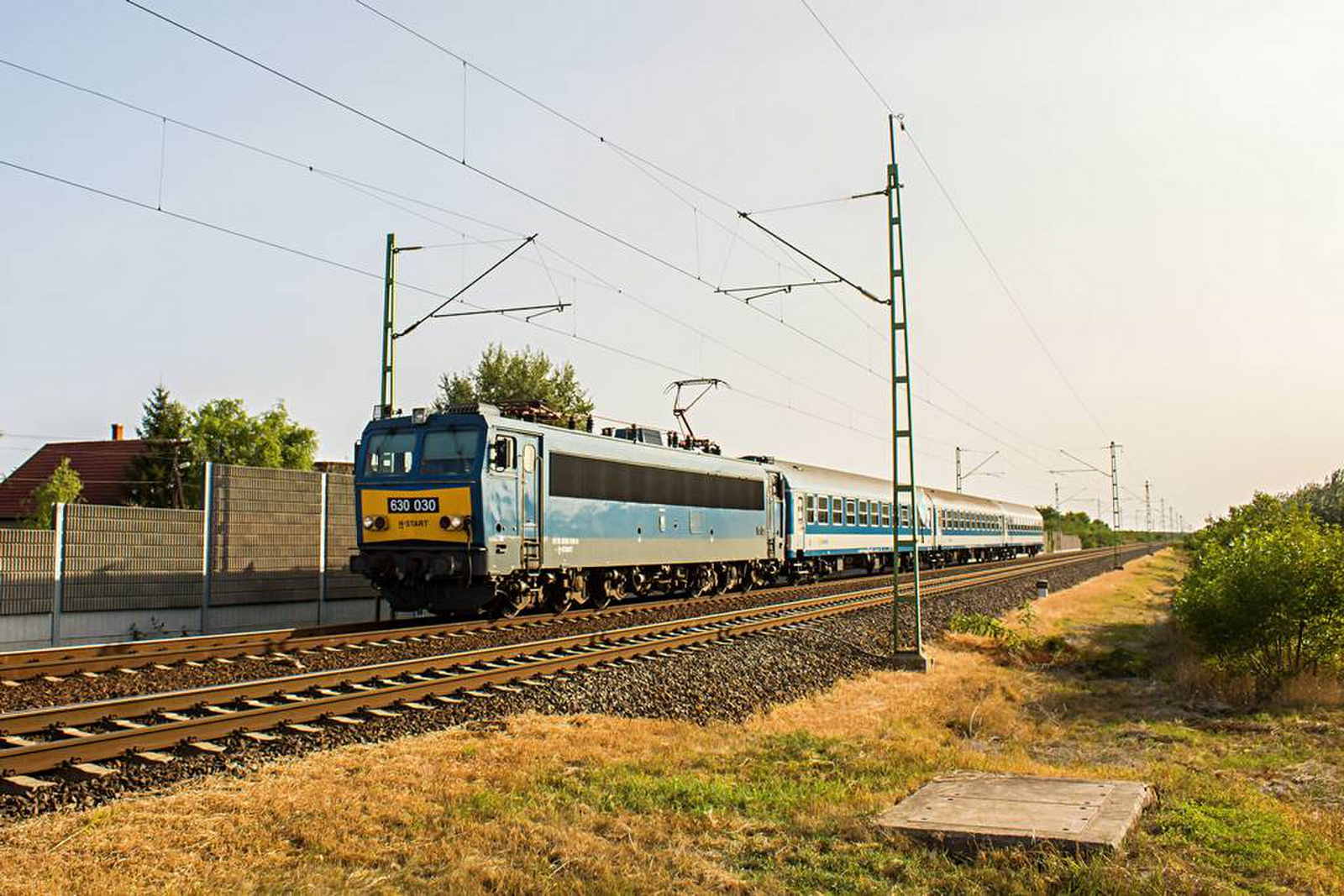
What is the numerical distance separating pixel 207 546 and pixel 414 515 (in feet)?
12.7

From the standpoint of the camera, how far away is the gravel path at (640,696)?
298 inches

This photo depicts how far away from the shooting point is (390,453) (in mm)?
Answer: 18734

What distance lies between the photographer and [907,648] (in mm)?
17562

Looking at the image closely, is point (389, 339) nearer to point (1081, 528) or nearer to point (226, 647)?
point (226, 647)

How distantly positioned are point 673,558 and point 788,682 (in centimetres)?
1011

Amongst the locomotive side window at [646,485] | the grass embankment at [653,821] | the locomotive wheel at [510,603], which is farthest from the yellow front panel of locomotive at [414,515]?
the grass embankment at [653,821]

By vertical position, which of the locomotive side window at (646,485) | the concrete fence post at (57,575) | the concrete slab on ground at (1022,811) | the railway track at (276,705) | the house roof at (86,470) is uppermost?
the house roof at (86,470)

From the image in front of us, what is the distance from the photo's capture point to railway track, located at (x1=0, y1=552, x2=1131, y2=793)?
26.1 ft

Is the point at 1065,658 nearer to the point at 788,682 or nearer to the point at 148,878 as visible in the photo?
the point at 788,682

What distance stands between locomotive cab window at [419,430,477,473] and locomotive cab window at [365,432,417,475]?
1.11 ft

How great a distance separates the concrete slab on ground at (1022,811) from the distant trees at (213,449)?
52.2 m

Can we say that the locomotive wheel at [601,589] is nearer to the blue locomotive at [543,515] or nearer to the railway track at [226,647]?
the blue locomotive at [543,515]

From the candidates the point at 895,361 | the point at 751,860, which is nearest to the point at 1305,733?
the point at 895,361

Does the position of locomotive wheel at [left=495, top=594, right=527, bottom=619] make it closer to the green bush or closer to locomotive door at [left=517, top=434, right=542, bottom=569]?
locomotive door at [left=517, top=434, right=542, bottom=569]
